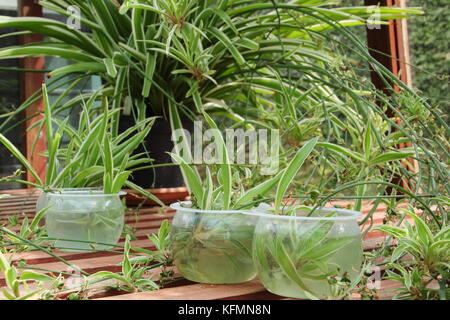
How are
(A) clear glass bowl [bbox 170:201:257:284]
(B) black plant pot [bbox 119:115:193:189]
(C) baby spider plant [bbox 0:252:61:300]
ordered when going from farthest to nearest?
(B) black plant pot [bbox 119:115:193:189] → (A) clear glass bowl [bbox 170:201:257:284] → (C) baby spider plant [bbox 0:252:61:300]

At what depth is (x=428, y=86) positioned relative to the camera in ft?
6.70

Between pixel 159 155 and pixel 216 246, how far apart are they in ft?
2.42

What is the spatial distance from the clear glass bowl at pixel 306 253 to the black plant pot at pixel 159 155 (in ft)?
2.60

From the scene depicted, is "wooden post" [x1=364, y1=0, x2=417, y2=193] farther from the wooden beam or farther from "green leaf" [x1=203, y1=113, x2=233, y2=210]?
"green leaf" [x1=203, y1=113, x2=233, y2=210]

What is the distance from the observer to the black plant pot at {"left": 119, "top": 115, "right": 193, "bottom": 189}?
4.36ft

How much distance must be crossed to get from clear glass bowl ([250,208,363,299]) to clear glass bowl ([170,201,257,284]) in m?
0.05

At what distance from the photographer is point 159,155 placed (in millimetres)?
1327

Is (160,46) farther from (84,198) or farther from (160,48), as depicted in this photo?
(84,198)

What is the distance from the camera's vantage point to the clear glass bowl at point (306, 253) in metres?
0.52

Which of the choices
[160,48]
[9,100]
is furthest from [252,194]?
[9,100]

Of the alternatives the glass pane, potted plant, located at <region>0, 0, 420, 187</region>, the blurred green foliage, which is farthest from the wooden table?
the glass pane

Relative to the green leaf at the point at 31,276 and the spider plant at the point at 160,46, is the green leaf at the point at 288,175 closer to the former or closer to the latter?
the green leaf at the point at 31,276

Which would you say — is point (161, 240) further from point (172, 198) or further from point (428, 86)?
point (428, 86)
